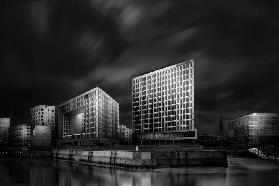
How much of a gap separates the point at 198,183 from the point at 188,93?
380ft

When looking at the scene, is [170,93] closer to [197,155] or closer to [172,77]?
[172,77]

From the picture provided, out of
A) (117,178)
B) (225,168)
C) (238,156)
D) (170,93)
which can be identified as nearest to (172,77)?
(170,93)

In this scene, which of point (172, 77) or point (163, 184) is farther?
point (172, 77)

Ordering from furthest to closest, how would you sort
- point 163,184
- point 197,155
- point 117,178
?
point 197,155 → point 117,178 → point 163,184

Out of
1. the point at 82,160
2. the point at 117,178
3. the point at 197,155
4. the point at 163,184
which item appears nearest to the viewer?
the point at 163,184

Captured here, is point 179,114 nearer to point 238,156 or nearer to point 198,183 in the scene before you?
point 238,156

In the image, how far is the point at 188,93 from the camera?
616 feet

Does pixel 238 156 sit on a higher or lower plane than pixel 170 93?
lower

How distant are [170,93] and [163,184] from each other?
13044cm

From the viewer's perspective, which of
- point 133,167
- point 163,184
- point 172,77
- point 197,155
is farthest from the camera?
point 172,77

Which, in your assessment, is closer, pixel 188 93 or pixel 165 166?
pixel 165 166

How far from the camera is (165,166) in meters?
102

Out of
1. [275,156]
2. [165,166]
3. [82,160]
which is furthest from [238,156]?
[165,166]

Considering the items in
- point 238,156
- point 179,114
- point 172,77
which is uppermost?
point 172,77
